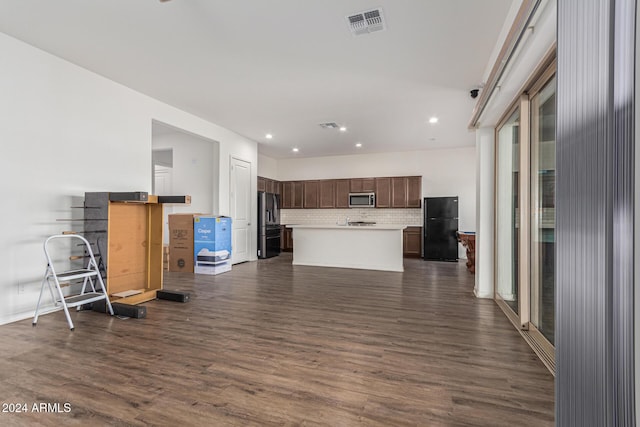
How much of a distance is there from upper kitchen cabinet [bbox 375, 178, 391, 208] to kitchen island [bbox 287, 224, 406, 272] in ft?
6.81

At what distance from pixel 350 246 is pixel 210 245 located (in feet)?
9.51

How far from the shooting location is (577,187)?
43.5 inches

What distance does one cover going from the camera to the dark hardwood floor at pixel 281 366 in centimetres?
169

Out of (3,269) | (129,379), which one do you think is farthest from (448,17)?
(3,269)

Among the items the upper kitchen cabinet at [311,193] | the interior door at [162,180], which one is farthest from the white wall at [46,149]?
the upper kitchen cabinet at [311,193]

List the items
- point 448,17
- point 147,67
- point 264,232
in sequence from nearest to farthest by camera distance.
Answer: point 448,17, point 147,67, point 264,232

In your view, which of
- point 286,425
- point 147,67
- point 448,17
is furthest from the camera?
point 147,67

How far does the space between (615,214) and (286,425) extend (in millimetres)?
1674

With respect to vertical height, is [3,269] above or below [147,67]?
below

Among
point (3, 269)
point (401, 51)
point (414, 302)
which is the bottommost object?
point (414, 302)

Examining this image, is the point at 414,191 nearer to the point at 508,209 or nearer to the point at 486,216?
the point at 486,216

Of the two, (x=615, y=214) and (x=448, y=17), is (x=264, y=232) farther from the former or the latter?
(x=615, y=214)

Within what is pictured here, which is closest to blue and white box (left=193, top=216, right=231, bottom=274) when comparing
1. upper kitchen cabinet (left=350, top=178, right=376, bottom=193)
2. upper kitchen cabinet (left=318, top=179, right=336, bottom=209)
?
upper kitchen cabinet (left=318, top=179, right=336, bottom=209)

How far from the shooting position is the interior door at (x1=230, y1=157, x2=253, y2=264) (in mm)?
6957
